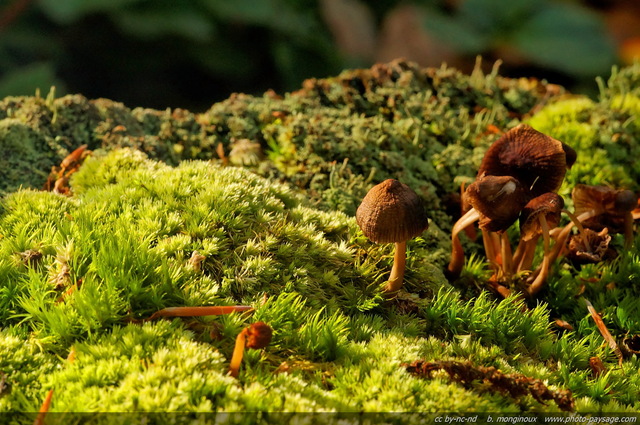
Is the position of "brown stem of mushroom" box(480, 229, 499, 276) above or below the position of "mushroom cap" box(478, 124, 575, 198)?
below

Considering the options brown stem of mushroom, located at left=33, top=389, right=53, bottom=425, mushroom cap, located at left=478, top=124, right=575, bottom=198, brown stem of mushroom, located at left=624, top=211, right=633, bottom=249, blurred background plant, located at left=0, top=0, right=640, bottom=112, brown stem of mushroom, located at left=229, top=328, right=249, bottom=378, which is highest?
blurred background plant, located at left=0, top=0, right=640, bottom=112

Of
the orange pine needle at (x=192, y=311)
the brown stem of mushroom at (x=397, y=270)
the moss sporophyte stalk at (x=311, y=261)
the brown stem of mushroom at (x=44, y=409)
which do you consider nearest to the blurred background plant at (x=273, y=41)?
the moss sporophyte stalk at (x=311, y=261)

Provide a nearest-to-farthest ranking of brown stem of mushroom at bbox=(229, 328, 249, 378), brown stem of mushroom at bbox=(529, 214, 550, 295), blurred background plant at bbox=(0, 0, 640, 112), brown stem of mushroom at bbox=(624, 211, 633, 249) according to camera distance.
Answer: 1. brown stem of mushroom at bbox=(229, 328, 249, 378)
2. brown stem of mushroom at bbox=(529, 214, 550, 295)
3. brown stem of mushroom at bbox=(624, 211, 633, 249)
4. blurred background plant at bbox=(0, 0, 640, 112)

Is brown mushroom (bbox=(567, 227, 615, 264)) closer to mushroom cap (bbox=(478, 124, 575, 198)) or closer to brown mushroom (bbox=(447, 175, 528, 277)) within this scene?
mushroom cap (bbox=(478, 124, 575, 198))

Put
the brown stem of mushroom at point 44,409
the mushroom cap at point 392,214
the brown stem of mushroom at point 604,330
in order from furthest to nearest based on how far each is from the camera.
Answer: the brown stem of mushroom at point 604,330
the mushroom cap at point 392,214
the brown stem of mushroom at point 44,409

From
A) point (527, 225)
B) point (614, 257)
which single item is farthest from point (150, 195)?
point (614, 257)

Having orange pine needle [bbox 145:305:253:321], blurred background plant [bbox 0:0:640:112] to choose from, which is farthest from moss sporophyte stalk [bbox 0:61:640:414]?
blurred background plant [bbox 0:0:640:112]

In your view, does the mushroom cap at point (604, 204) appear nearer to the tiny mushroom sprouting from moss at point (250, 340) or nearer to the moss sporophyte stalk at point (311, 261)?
the moss sporophyte stalk at point (311, 261)
